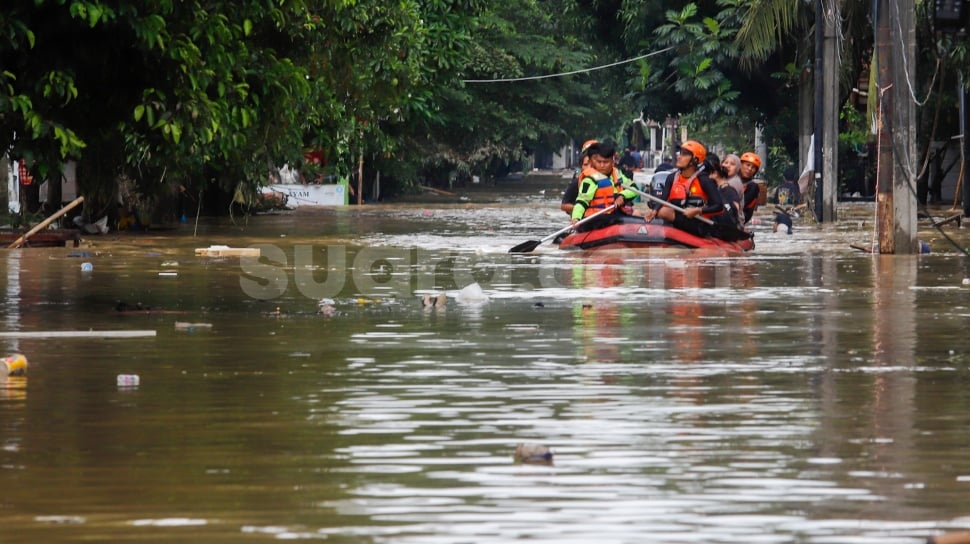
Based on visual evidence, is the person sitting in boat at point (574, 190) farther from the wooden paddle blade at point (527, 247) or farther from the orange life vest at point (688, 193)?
the orange life vest at point (688, 193)

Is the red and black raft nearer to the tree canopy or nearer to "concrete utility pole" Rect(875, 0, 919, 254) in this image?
"concrete utility pole" Rect(875, 0, 919, 254)

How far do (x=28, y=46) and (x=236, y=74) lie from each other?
2.05 meters

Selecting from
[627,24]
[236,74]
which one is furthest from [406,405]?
[627,24]

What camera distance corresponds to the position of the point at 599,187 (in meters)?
26.0

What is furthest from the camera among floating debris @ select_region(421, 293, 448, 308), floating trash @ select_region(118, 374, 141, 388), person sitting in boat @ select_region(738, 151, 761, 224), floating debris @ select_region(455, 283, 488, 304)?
person sitting in boat @ select_region(738, 151, 761, 224)

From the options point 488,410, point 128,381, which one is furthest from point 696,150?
point 488,410

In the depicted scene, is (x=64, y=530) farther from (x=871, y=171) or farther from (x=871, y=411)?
(x=871, y=171)

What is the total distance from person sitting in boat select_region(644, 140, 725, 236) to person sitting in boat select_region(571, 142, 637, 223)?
0.67 m

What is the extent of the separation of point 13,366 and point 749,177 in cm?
1783

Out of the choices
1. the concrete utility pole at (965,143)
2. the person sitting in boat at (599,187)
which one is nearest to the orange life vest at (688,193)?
the person sitting in boat at (599,187)

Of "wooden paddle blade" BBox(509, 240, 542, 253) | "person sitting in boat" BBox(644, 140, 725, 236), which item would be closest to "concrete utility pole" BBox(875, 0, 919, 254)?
"person sitting in boat" BBox(644, 140, 725, 236)

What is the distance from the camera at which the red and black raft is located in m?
25.2

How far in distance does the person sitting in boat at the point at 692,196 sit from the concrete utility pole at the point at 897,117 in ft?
7.85

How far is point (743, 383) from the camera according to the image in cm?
1089
